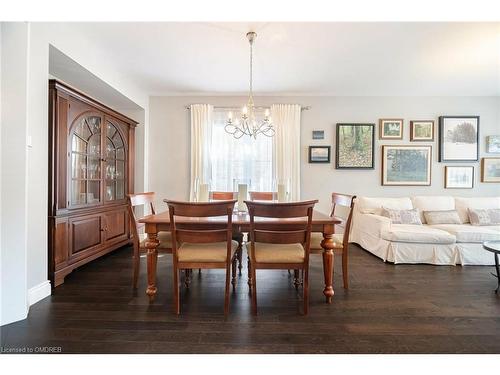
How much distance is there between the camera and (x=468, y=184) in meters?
4.12

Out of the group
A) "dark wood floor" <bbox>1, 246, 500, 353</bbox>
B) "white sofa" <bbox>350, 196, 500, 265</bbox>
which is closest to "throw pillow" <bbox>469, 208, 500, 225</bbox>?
"white sofa" <bbox>350, 196, 500, 265</bbox>

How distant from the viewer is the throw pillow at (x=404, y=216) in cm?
345

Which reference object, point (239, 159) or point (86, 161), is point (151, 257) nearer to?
point (86, 161)

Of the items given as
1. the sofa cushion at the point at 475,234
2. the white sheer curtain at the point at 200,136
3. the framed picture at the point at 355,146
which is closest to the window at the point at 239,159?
the white sheer curtain at the point at 200,136

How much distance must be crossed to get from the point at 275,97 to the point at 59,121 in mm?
3140

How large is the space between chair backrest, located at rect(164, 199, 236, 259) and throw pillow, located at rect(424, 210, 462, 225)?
11.4ft

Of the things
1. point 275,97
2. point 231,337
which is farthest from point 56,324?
point 275,97

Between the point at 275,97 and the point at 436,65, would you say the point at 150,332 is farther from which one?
the point at 436,65

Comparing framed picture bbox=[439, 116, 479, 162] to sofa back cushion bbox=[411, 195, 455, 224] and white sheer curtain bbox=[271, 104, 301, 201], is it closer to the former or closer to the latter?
sofa back cushion bbox=[411, 195, 455, 224]

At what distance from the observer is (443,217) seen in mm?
3551

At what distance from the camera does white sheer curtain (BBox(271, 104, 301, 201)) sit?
13.3 feet

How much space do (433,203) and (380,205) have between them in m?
0.90

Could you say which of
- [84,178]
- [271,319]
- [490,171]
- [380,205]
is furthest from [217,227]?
[490,171]

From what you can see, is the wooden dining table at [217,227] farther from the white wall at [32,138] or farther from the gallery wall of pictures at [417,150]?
the gallery wall of pictures at [417,150]
